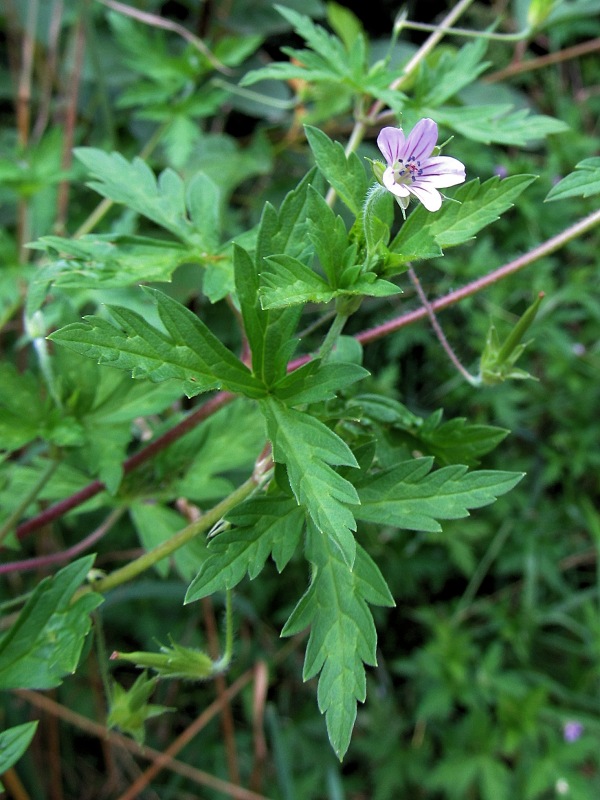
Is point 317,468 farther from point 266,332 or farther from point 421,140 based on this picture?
point 421,140

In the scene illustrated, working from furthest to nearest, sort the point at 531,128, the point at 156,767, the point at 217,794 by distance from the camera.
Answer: the point at 217,794
the point at 156,767
the point at 531,128

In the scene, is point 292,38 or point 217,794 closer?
point 217,794

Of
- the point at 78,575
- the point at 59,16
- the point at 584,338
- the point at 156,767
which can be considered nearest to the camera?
the point at 78,575

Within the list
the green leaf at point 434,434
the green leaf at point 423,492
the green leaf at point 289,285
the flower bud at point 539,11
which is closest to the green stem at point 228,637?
the green leaf at point 423,492

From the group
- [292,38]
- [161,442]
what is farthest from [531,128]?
→ [292,38]

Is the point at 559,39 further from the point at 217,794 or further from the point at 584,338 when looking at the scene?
the point at 217,794

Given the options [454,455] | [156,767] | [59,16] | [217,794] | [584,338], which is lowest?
[217,794]

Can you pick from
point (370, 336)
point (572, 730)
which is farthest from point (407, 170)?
point (572, 730)

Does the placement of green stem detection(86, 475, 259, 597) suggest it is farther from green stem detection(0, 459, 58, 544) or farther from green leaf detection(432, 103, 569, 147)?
green leaf detection(432, 103, 569, 147)
